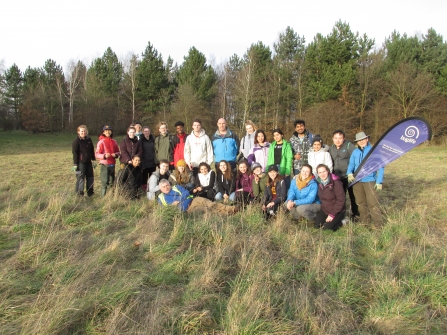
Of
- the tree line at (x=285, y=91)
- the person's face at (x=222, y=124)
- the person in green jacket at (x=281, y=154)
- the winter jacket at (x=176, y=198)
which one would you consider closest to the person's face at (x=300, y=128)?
the person in green jacket at (x=281, y=154)

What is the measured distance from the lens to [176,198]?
586 cm

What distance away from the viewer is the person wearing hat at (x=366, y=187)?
5371 millimetres

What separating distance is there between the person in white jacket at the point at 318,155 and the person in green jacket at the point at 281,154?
44 cm

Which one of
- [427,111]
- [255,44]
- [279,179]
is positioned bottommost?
[279,179]

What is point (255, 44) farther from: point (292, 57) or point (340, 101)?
point (340, 101)

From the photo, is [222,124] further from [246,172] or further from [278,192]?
[278,192]

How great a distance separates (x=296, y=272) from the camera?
3.44 meters

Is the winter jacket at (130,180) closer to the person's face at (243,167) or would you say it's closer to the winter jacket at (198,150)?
the winter jacket at (198,150)

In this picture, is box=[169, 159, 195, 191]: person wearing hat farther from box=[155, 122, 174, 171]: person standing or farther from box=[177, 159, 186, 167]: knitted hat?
box=[155, 122, 174, 171]: person standing

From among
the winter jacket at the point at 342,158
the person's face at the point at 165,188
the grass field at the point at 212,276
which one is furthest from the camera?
the winter jacket at the point at 342,158

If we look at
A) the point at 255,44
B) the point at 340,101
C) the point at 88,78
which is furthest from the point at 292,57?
the point at 88,78

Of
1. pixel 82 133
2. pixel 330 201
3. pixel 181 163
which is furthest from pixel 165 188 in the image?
pixel 330 201

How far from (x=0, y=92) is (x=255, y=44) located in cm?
3177

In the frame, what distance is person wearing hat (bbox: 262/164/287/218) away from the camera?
573cm
